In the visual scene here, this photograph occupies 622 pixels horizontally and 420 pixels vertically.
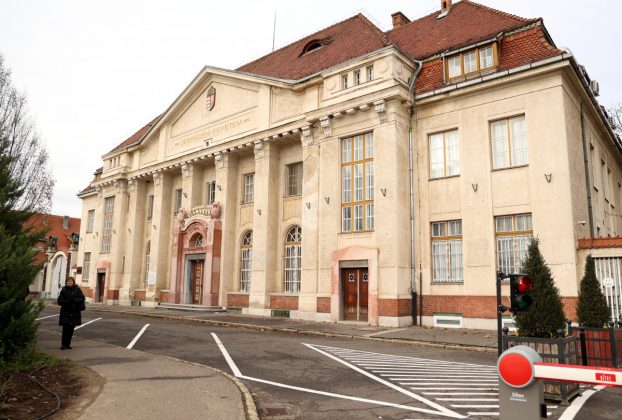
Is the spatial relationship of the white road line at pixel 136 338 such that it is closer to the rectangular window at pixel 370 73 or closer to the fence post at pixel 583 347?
the fence post at pixel 583 347

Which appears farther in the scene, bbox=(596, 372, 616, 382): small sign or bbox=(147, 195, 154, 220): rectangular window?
bbox=(147, 195, 154, 220): rectangular window

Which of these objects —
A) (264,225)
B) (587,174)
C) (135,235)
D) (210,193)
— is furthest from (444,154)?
(135,235)

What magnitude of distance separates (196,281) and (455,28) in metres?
19.3

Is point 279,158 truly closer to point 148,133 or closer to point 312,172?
point 312,172

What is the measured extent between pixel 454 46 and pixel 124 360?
17.0 meters

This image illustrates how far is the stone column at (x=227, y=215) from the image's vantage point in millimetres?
25547

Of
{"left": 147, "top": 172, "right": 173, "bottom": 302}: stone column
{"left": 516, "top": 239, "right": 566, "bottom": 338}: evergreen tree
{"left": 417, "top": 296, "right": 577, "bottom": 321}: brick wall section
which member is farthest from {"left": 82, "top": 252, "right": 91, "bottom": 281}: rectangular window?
{"left": 516, "top": 239, "right": 566, "bottom": 338}: evergreen tree

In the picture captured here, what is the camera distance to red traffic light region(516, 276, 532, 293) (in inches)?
297

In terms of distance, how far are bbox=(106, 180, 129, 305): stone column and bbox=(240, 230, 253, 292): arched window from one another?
437 inches

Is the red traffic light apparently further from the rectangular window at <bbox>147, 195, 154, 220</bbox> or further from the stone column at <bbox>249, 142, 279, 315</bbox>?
the rectangular window at <bbox>147, 195, 154, 220</bbox>

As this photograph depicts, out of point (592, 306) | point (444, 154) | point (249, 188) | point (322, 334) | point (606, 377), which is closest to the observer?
point (606, 377)

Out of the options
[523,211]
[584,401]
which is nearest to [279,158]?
[523,211]

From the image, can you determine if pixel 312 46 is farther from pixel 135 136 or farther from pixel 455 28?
pixel 135 136

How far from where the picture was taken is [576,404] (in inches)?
274
